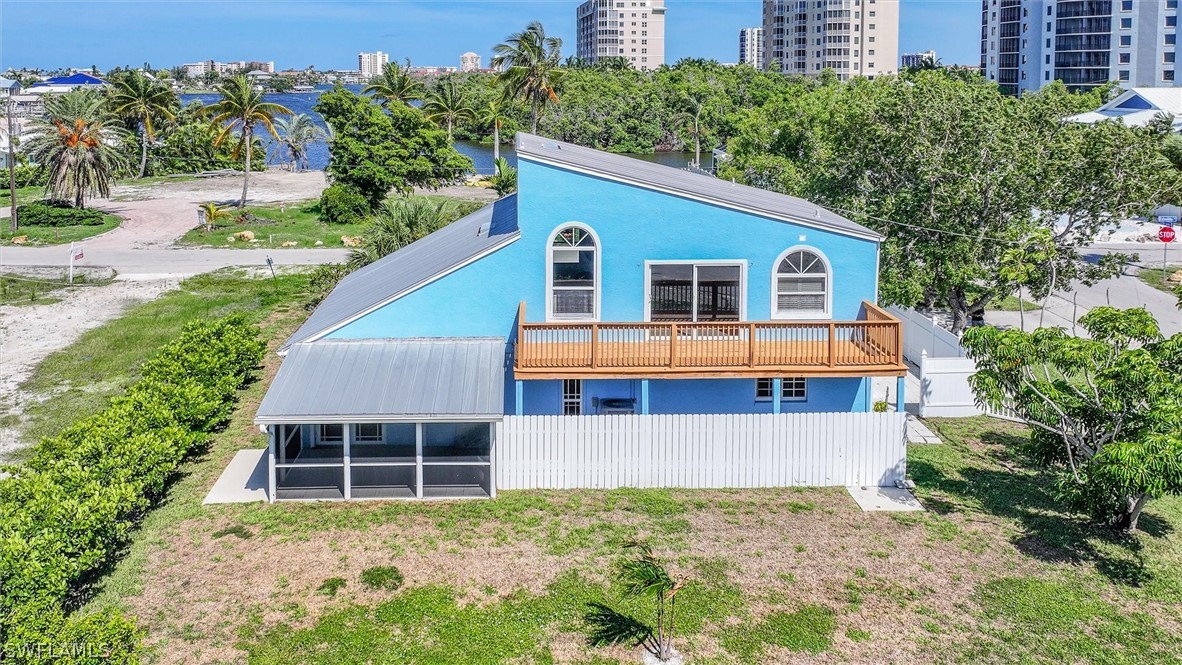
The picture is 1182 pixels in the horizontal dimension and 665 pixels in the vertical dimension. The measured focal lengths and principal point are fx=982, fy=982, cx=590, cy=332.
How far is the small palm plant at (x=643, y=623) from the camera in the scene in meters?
11.0

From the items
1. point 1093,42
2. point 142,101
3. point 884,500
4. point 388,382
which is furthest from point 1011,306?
point 1093,42

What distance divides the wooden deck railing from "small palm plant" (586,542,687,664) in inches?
190

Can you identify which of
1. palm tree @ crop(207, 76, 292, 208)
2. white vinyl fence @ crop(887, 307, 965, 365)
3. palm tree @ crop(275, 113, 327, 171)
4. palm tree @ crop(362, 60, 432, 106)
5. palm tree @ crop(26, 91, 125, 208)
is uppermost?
palm tree @ crop(362, 60, 432, 106)

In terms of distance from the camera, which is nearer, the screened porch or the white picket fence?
the screened porch

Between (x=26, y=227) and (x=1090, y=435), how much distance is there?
46947 millimetres

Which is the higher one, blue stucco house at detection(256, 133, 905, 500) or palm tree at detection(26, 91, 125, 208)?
palm tree at detection(26, 91, 125, 208)

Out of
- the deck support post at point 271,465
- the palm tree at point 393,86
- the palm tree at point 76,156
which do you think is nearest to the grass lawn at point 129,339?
the deck support post at point 271,465

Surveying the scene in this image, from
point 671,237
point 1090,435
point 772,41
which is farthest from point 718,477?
point 772,41

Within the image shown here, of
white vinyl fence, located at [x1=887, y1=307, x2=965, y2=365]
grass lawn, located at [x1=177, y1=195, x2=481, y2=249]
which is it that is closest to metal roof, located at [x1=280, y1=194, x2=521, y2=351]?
white vinyl fence, located at [x1=887, y1=307, x2=965, y2=365]

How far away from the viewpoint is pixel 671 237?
18.2 metres

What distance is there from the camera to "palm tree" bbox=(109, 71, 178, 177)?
208ft

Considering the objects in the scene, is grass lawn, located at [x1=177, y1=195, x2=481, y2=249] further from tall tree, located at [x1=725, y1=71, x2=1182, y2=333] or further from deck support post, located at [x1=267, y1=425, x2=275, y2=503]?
deck support post, located at [x1=267, y1=425, x2=275, y2=503]

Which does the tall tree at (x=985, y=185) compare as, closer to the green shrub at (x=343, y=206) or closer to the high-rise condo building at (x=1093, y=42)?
the green shrub at (x=343, y=206)

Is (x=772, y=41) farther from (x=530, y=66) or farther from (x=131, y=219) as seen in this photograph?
(x=131, y=219)
